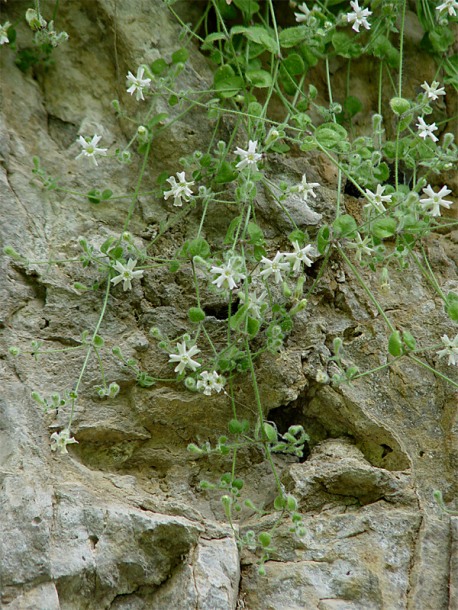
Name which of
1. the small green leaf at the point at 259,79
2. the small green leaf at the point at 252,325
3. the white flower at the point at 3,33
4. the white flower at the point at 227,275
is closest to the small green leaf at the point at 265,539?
the small green leaf at the point at 252,325

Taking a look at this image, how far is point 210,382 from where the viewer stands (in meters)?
2.24

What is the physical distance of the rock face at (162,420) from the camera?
204cm

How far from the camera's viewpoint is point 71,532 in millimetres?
2020

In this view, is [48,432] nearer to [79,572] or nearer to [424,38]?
[79,572]

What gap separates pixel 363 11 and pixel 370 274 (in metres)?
0.92

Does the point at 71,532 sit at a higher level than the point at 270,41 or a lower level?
lower

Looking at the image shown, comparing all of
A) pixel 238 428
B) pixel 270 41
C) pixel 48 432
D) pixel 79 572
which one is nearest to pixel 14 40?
pixel 270 41

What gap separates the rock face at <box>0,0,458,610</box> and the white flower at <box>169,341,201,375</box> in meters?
0.20

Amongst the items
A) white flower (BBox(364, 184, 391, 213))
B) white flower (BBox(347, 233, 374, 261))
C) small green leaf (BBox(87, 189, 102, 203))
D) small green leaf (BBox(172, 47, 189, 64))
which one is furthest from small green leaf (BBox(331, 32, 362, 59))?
small green leaf (BBox(87, 189, 102, 203))

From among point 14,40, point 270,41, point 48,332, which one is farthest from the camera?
point 14,40

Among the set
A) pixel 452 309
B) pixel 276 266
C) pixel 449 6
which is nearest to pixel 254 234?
pixel 276 266

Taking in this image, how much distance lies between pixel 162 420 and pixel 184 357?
0.93 ft

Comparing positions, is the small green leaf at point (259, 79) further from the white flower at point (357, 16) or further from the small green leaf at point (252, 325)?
the small green leaf at point (252, 325)

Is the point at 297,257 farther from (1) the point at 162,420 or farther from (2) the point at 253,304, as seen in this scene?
(1) the point at 162,420
